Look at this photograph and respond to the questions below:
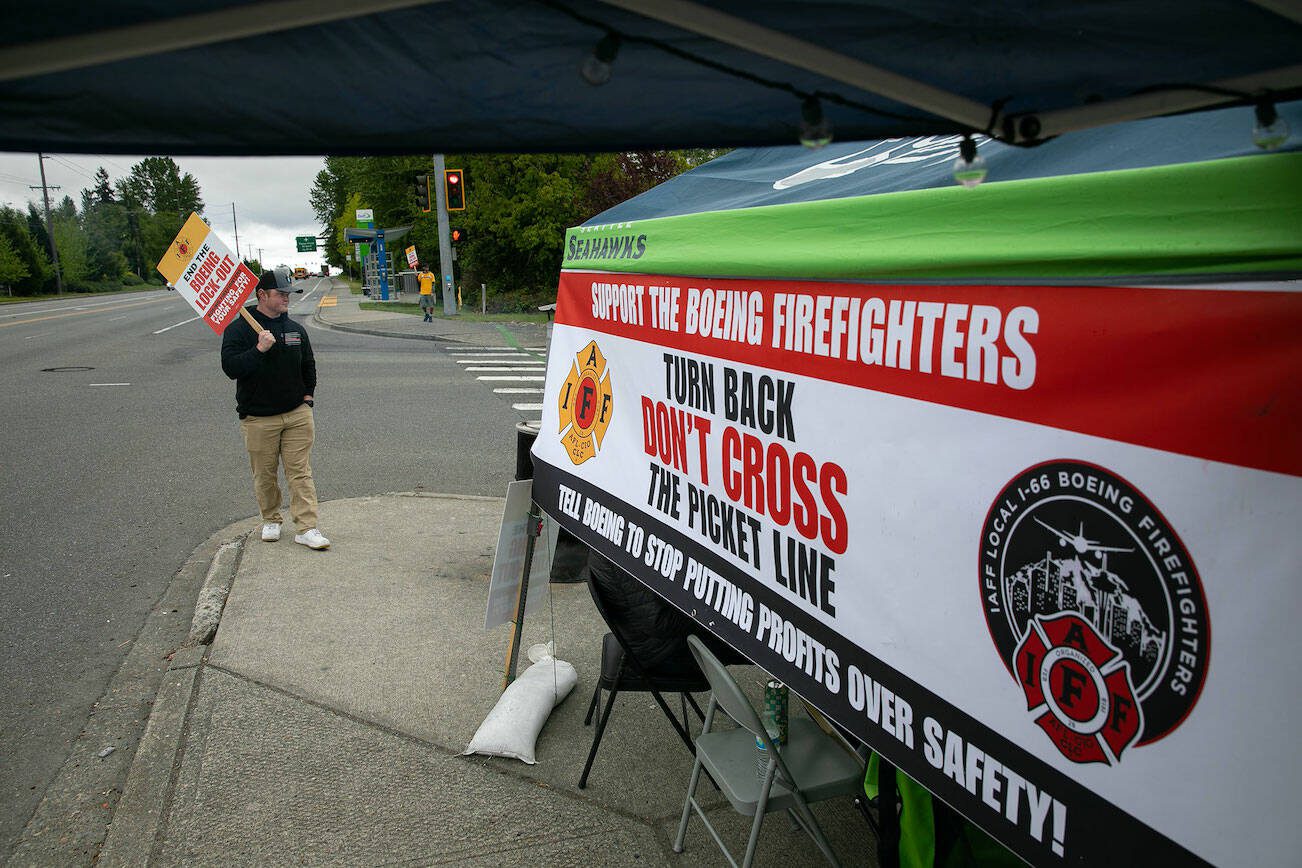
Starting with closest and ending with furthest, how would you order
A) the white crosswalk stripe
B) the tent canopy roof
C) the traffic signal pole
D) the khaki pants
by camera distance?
the tent canopy roof, the khaki pants, the white crosswalk stripe, the traffic signal pole

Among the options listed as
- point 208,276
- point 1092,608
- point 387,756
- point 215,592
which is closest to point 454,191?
point 208,276

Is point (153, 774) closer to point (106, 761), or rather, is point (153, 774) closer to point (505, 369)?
point (106, 761)

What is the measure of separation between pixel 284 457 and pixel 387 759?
314cm

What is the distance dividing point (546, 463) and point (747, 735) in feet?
5.04

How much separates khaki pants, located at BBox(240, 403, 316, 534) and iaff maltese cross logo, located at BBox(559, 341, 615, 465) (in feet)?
9.86

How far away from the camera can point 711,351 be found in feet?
9.24

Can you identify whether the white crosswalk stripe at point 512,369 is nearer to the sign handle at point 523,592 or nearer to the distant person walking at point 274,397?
the distant person walking at point 274,397

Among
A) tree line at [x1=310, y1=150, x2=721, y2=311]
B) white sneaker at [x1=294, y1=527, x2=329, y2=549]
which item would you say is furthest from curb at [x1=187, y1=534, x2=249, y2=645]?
tree line at [x1=310, y1=150, x2=721, y2=311]

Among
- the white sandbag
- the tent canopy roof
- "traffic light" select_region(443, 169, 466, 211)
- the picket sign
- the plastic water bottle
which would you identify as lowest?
the white sandbag

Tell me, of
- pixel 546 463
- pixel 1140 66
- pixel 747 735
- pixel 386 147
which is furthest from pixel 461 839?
pixel 1140 66

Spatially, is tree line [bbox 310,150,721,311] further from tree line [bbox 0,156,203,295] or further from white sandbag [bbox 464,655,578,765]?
white sandbag [bbox 464,655,578,765]

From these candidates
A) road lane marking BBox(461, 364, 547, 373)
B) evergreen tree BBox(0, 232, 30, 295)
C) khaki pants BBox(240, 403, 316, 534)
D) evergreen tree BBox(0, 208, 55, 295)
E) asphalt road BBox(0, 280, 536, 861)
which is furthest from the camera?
evergreen tree BBox(0, 208, 55, 295)

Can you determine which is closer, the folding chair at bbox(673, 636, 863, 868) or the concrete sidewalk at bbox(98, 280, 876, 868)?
the folding chair at bbox(673, 636, 863, 868)

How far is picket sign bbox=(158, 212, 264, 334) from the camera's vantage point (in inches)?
230
